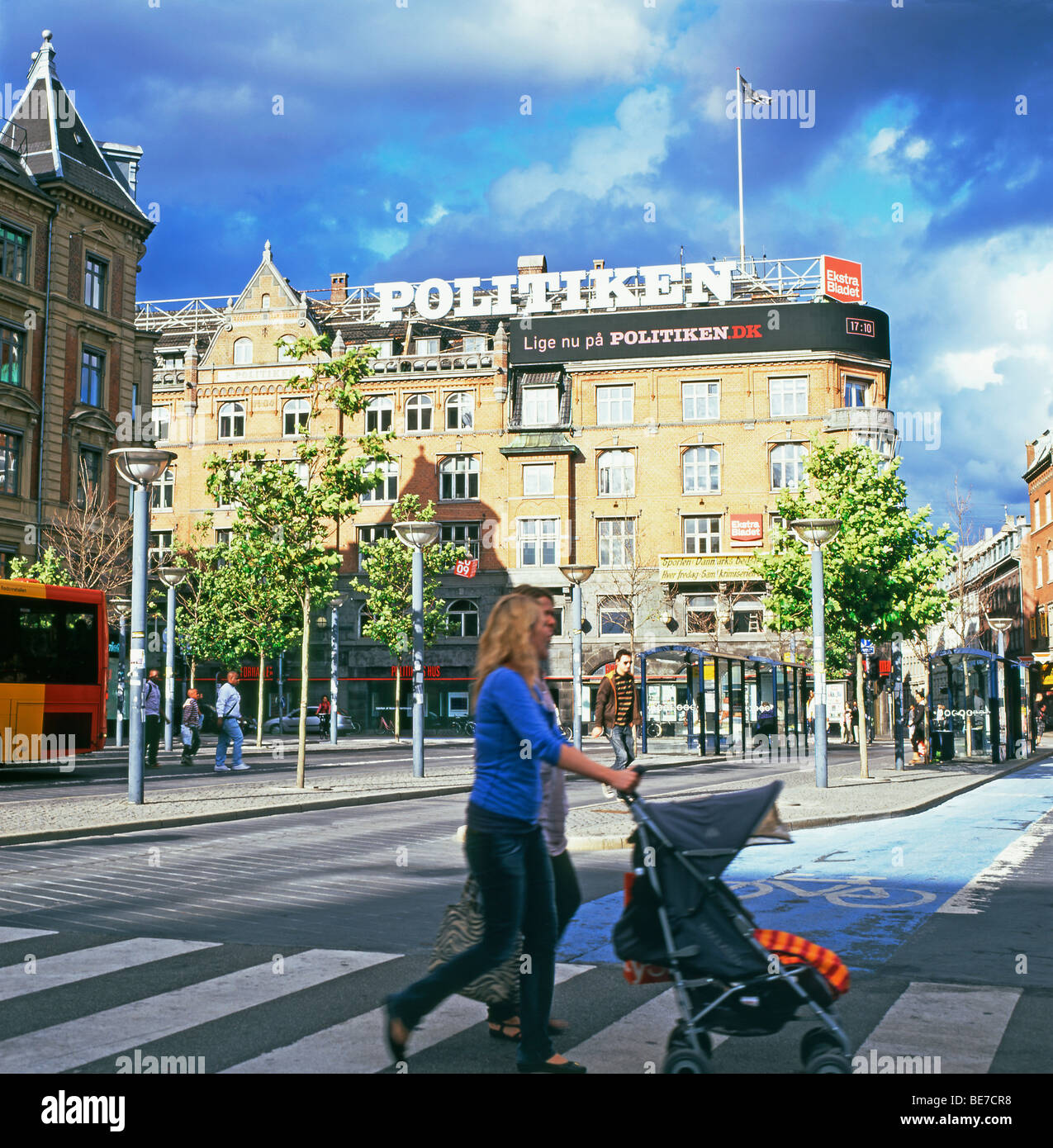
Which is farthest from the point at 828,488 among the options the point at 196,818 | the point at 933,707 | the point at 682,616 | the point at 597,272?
the point at 597,272

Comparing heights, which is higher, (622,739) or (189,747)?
(622,739)

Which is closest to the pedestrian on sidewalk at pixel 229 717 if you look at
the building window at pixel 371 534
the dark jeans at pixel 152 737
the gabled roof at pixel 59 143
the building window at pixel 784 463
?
the dark jeans at pixel 152 737

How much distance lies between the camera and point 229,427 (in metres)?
58.7

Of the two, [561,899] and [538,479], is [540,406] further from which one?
[561,899]

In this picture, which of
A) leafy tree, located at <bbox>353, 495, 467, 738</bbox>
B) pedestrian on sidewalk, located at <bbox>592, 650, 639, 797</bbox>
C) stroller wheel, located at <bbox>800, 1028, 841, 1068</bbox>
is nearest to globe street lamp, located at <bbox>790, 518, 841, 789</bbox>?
pedestrian on sidewalk, located at <bbox>592, 650, 639, 797</bbox>

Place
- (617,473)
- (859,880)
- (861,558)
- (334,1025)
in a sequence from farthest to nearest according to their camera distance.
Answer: (617,473)
(861,558)
(859,880)
(334,1025)

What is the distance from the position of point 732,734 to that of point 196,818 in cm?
2228

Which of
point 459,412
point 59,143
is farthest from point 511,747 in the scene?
point 459,412

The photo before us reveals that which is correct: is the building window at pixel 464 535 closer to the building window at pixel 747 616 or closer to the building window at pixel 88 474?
the building window at pixel 747 616

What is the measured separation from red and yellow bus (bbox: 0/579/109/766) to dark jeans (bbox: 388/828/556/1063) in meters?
19.5

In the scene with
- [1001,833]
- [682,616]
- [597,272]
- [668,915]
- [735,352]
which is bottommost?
[1001,833]

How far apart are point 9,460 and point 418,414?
79.2ft

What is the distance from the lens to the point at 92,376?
40.0 m
